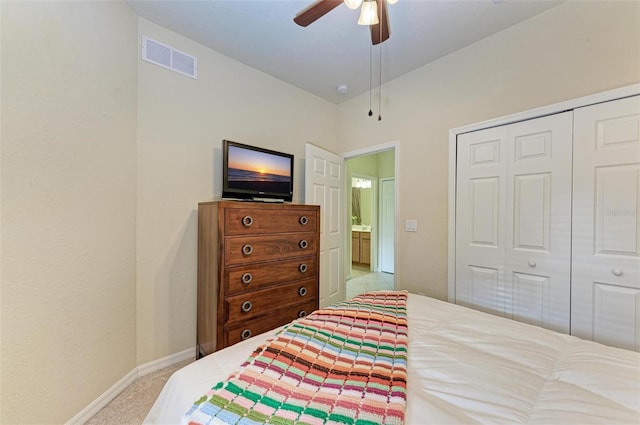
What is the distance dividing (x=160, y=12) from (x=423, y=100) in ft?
7.81

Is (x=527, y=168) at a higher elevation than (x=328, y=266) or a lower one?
higher

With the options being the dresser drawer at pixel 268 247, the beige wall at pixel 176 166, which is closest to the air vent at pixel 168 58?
the beige wall at pixel 176 166

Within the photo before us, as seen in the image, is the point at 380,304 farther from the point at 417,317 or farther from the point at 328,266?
the point at 328,266

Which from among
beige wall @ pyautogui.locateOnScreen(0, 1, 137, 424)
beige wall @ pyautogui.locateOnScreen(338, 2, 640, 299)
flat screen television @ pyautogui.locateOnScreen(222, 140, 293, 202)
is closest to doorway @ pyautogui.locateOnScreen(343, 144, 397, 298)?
beige wall @ pyautogui.locateOnScreen(338, 2, 640, 299)

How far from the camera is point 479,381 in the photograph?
0.83 meters

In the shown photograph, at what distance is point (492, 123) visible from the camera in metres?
2.16

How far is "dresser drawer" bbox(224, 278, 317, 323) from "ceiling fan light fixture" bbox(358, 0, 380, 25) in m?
1.92

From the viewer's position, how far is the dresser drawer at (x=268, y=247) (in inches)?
72.2

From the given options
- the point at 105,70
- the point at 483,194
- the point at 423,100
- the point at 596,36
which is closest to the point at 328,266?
the point at 483,194

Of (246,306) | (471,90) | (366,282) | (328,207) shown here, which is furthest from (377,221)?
(246,306)

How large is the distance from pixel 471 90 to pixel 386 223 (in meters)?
3.51

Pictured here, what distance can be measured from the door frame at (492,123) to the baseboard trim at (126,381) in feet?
7.97

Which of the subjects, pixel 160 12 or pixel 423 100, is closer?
pixel 160 12

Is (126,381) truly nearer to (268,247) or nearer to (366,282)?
(268,247)
